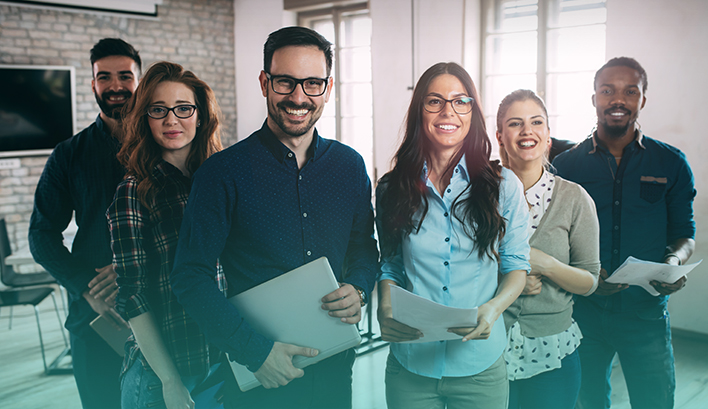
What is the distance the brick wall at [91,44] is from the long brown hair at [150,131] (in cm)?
301

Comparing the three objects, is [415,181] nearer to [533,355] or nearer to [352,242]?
[352,242]

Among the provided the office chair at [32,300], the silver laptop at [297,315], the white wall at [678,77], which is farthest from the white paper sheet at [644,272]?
the office chair at [32,300]

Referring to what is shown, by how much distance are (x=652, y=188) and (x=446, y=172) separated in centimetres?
99

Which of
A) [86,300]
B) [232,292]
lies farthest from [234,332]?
[86,300]

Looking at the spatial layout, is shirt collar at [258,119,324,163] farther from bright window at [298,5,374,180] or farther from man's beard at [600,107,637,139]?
bright window at [298,5,374,180]

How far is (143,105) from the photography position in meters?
1.44

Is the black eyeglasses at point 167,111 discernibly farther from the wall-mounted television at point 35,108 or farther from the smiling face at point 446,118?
the wall-mounted television at point 35,108

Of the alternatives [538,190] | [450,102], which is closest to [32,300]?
[450,102]

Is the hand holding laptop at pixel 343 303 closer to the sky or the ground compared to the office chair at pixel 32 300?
closer to the sky

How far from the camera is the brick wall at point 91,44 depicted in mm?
4789

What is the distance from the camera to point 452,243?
1395mm

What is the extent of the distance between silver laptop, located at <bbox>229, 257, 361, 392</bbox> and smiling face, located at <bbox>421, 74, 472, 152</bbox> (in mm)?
531

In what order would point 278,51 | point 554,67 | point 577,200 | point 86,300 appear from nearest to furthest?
point 278,51 → point 577,200 → point 86,300 → point 554,67

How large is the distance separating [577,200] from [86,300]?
69.9 inches
